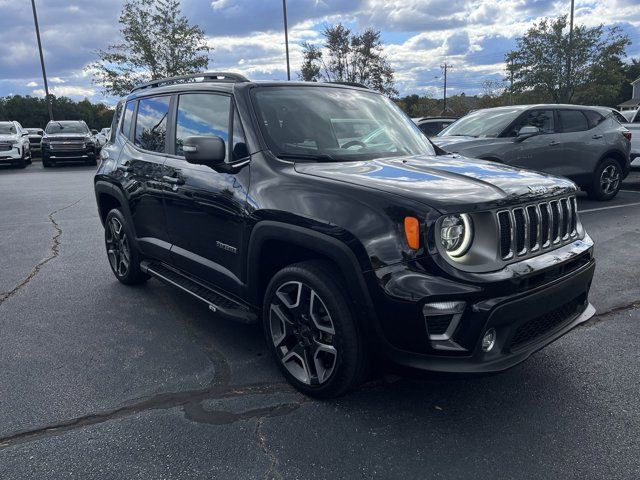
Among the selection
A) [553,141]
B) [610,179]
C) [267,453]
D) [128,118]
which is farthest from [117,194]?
[610,179]

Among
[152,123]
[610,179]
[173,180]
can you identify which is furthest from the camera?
[610,179]

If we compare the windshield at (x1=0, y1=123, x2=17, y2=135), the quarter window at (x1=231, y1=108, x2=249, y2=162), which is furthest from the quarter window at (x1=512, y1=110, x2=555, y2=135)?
the windshield at (x1=0, y1=123, x2=17, y2=135)

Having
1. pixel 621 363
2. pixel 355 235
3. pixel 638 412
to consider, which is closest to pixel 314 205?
pixel 355 235

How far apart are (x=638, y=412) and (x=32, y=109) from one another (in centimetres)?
8122

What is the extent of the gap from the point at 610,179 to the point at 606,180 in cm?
11

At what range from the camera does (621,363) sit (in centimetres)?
339

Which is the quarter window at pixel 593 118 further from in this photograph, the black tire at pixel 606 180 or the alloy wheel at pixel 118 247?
the alloy wheel at pixel 118 247

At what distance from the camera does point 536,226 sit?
9.21ft

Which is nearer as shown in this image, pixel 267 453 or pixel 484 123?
pixel 267 453

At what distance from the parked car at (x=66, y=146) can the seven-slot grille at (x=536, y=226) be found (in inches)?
826

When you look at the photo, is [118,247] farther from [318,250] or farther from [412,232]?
[412,232]

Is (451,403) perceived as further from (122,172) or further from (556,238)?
(122,172)

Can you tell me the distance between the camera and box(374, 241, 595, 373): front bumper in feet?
7.91

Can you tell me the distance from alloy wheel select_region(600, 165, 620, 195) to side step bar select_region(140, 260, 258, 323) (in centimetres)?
855
